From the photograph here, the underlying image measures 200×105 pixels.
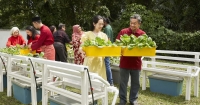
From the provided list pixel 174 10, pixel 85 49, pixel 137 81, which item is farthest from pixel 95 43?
Result: pixel 174 10

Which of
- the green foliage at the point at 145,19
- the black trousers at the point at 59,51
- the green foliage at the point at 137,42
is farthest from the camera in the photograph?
the green foliage at the point at 145,19

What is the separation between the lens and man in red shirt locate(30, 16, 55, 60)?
443 cm

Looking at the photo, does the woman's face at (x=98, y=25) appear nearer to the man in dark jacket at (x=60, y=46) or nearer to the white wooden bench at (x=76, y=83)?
the white wooden bench at (x=76, y=83)

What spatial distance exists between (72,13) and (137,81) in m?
14.3

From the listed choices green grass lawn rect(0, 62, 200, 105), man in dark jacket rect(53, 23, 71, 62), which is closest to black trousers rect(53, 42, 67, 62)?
man in dark jacket rect(53, 23, 71, 62)

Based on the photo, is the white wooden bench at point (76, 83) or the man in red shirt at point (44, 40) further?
the man in red shirt at point (44, 40)

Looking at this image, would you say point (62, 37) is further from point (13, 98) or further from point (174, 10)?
point (174, 10)

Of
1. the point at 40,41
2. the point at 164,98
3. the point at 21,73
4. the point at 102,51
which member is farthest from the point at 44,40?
the point at 164,98

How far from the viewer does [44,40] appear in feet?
14.9

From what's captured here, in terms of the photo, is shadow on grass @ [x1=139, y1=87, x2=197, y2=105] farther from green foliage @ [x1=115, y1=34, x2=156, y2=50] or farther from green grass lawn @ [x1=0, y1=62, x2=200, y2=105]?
green foliage @ [x1=115, y1=34, x2=156, y2=50]

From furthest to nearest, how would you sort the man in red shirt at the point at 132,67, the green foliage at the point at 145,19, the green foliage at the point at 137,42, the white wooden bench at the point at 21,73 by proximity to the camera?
1. the green foliage at the point at 145,19
2. the white wooden bench at the point at 21,73
3. the man in red shirt at the point at 132,67
4. the green foliage at the point at 137,42

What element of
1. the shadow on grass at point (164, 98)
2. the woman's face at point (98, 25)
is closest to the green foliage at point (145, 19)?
the shadow on grass at point (164, 98)

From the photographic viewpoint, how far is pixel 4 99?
466cm

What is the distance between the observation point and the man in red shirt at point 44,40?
443 centimetres
